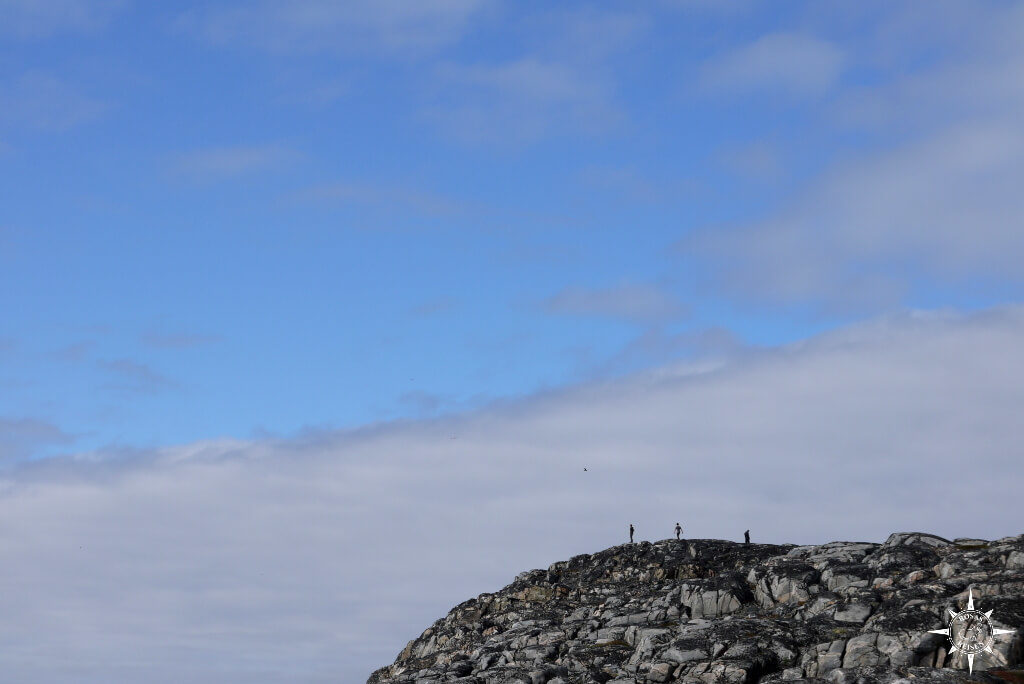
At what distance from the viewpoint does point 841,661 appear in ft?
326

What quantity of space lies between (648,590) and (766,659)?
122 feet

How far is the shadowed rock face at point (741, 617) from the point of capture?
9875 centimetres

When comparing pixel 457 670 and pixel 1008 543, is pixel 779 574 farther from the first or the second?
pixel 457 670

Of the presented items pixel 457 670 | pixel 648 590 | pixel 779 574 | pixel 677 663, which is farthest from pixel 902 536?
pixel 457 670

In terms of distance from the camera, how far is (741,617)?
116 meters

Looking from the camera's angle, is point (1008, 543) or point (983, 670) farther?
point (1008, 543)

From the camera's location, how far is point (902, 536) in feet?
441

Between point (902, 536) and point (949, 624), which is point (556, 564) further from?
point (949, 624)

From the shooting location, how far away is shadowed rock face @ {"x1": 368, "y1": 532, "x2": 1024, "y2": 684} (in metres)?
98.8

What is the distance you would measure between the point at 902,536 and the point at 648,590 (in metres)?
31.8

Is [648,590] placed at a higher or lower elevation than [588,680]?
higher

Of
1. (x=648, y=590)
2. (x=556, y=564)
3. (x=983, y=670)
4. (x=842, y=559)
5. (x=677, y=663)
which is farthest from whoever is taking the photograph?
(x=556, y=564)

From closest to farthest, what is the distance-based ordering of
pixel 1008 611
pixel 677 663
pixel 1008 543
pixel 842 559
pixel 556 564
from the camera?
pixel 1008 611
pixel 677 663
pixel 1008 543
pixel 842 559
pixel 556 564

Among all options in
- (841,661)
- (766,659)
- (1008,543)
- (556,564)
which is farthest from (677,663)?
(556,564)
